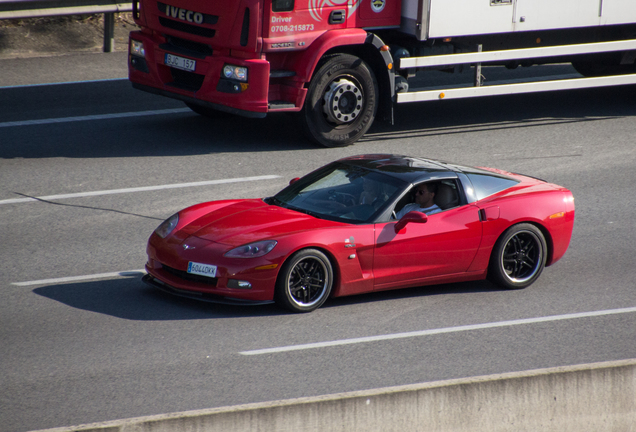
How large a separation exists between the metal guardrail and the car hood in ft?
30.4

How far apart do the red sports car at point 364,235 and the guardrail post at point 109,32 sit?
957 centimetres

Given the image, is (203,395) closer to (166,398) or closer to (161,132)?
(166,398)

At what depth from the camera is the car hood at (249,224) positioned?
24.2 ft

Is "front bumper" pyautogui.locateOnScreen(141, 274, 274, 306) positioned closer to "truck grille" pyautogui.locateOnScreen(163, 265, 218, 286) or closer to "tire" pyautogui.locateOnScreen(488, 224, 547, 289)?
"truck grille" pyautogui.locateOnScreen(163, 265, 218, 286)

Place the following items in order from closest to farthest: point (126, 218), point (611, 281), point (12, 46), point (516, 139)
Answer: point (611, 281) < point (126, 218) < point (516, 139) < point (12, 46)

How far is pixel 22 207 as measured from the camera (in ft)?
32.9

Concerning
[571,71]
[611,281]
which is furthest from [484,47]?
[611,281]

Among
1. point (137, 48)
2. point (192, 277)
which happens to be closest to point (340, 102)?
point (137, 48)

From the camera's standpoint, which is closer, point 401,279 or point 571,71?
point 401,279

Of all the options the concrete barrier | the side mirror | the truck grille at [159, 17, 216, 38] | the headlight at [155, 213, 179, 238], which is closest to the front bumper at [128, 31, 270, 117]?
the truck grille at [159, 17, 216, 38]

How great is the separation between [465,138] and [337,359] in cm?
730

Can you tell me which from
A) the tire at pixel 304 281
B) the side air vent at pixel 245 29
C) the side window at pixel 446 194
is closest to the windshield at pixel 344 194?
the side window at pixel 446 194

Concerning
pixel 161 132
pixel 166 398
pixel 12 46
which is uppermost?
pixel 12 46

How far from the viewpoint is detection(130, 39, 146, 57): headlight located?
12578mm
